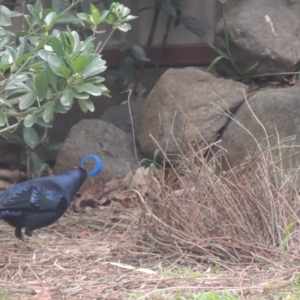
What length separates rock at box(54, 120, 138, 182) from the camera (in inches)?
222

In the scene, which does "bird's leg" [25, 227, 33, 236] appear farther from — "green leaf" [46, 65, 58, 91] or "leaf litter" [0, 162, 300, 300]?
"green leaf" [46, 65, 58, 91]

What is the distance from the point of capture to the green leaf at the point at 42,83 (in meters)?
3.79

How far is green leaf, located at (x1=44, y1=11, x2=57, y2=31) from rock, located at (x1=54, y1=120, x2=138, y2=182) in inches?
71.6

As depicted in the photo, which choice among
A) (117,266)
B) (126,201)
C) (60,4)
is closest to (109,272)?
(117,266)

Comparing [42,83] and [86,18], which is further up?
[86,18]

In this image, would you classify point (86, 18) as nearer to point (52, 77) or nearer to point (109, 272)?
point (52, 77)

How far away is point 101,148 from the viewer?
5758 millimetres

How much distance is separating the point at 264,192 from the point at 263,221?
0.50ft

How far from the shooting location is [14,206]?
418cm

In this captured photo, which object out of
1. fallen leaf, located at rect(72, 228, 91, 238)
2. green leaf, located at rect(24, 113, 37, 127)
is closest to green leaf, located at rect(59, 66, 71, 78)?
green leaf, located at rect(24, 113, 37, 127)

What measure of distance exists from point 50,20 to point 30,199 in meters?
1.04

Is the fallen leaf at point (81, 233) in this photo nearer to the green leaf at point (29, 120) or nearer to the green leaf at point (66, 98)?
the green leaf at point (29, 120)

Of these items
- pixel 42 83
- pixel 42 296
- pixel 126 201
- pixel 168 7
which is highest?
pixel 42 83

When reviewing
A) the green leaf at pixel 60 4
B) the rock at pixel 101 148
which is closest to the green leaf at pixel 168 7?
the green leaf at pixel 60 4
